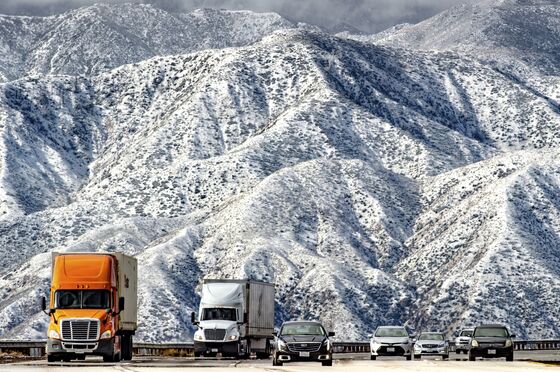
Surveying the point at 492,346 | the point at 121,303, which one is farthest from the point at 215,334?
the point at 492,346

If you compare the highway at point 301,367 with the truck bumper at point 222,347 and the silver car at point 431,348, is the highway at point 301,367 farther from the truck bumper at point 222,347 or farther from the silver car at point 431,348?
the silver car at point 431,348

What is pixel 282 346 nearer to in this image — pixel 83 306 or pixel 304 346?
pixel 304 346

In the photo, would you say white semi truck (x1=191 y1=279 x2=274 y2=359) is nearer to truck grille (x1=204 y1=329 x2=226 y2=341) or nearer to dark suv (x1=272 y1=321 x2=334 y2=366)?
truck grille (x1=204 y1=329 x2=226 y2=341)

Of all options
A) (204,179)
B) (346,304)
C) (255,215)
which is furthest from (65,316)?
(204,179)

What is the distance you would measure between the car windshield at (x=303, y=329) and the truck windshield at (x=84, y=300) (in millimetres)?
7508

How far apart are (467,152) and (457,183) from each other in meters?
23.8

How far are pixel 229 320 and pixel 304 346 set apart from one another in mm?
18493

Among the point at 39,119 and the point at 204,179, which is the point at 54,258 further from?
the point at 39,119

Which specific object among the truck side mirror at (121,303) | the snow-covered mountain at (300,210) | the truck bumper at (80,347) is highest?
the snow-covered mountain at (300,210)

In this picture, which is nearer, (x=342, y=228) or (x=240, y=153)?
(x=342, y=228)

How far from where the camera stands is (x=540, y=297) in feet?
438

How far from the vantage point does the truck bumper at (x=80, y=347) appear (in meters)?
51.0

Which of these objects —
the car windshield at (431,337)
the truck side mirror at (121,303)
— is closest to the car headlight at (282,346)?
the truck side mirror at (121,303)

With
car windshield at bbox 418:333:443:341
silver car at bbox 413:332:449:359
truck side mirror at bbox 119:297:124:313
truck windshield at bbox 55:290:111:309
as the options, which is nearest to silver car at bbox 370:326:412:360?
silver car at bbox 413:332:449:359
